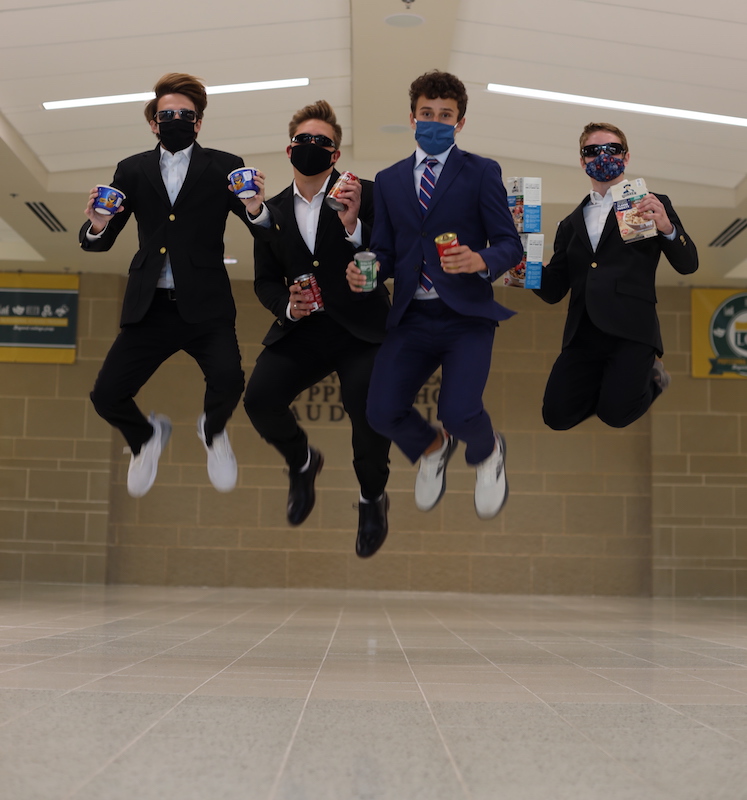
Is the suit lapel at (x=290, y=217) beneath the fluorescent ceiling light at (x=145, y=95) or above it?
beneath

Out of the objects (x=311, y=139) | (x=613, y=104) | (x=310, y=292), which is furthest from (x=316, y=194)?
(x=613, y=104)

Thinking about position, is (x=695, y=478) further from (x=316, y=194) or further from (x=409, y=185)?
(x=409, y=185)

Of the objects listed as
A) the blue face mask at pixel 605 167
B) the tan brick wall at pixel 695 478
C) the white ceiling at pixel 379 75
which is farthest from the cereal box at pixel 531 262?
the tan brick wall at pixel 695 478

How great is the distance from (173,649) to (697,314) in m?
7.90

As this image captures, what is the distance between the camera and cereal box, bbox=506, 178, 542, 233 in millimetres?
3785

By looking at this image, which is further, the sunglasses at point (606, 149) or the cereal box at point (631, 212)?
the sunglasses at point (606, 149)

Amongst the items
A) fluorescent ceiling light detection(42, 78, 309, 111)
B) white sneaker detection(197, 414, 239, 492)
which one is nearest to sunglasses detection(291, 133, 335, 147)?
white sneaker detection(197, 414, 239, 492)

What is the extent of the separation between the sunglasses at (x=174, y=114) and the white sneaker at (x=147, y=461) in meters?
1.17

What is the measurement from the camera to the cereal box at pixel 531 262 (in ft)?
12.4

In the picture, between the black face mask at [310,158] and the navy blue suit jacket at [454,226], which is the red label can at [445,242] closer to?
the navy blue suit jacket at [454,226]

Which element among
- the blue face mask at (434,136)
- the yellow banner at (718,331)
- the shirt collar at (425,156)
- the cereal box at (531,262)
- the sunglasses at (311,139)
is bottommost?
the cereal box at (531,262)

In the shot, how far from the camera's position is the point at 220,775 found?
107 inches

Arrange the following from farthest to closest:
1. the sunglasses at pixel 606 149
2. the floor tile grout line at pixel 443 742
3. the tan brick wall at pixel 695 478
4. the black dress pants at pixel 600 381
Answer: the tan brick wall at pixel 695 478, the black dress pants at pixel 600 381, the sunglasses at pixel 606 149, the floor tile grout line at pixel 443 742

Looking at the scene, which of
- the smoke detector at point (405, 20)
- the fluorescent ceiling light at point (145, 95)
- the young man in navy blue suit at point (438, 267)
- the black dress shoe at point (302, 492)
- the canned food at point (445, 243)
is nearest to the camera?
the canned food at point (445, 243)
